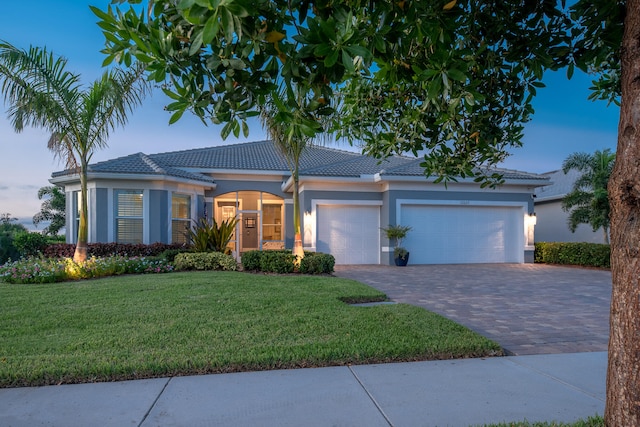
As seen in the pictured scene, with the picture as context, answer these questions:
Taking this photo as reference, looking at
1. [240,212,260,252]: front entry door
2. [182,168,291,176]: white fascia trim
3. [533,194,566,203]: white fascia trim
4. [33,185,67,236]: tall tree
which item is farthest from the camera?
[33,185,67,236]: tall tree

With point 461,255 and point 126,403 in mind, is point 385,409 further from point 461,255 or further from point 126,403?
point 461,255

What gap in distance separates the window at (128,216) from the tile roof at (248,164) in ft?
3.01

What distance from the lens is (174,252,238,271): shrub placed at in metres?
12.0

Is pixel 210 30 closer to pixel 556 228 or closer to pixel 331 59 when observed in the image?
pixel 331 59

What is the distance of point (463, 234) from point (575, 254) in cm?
421

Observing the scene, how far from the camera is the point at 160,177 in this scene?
542 inches

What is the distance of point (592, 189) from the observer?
14.9m

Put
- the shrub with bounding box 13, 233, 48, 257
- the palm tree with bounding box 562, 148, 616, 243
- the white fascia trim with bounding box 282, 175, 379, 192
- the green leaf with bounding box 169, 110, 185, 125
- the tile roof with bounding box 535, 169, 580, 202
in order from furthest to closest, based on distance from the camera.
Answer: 1. the tile roof with bounding box 535, 169, 580, 202
2. the white fascia trim with bounding box 282, 175, 379, 192
3. the palm tree with bounding box 562, 148, 616, 243
4. the shrub with bounding box 13, 233, 48, 257
5. the green leaf with bounding box 169, 110, 185, 125

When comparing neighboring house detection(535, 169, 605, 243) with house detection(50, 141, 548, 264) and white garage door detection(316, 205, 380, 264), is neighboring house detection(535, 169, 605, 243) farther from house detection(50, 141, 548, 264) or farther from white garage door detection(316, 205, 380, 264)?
white garage door detection(316, 205, 380, 264)

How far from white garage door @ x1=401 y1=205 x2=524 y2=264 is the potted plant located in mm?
705

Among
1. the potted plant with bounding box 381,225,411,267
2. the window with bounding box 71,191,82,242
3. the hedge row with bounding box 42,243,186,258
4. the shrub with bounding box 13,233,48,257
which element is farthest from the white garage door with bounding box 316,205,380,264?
the shrub with bounding box 13,233,48,257

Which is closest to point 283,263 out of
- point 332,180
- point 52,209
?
point 332,180

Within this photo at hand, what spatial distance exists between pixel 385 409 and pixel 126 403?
2.18m

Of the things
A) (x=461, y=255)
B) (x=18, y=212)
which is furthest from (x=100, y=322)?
(x=18, y=212)
